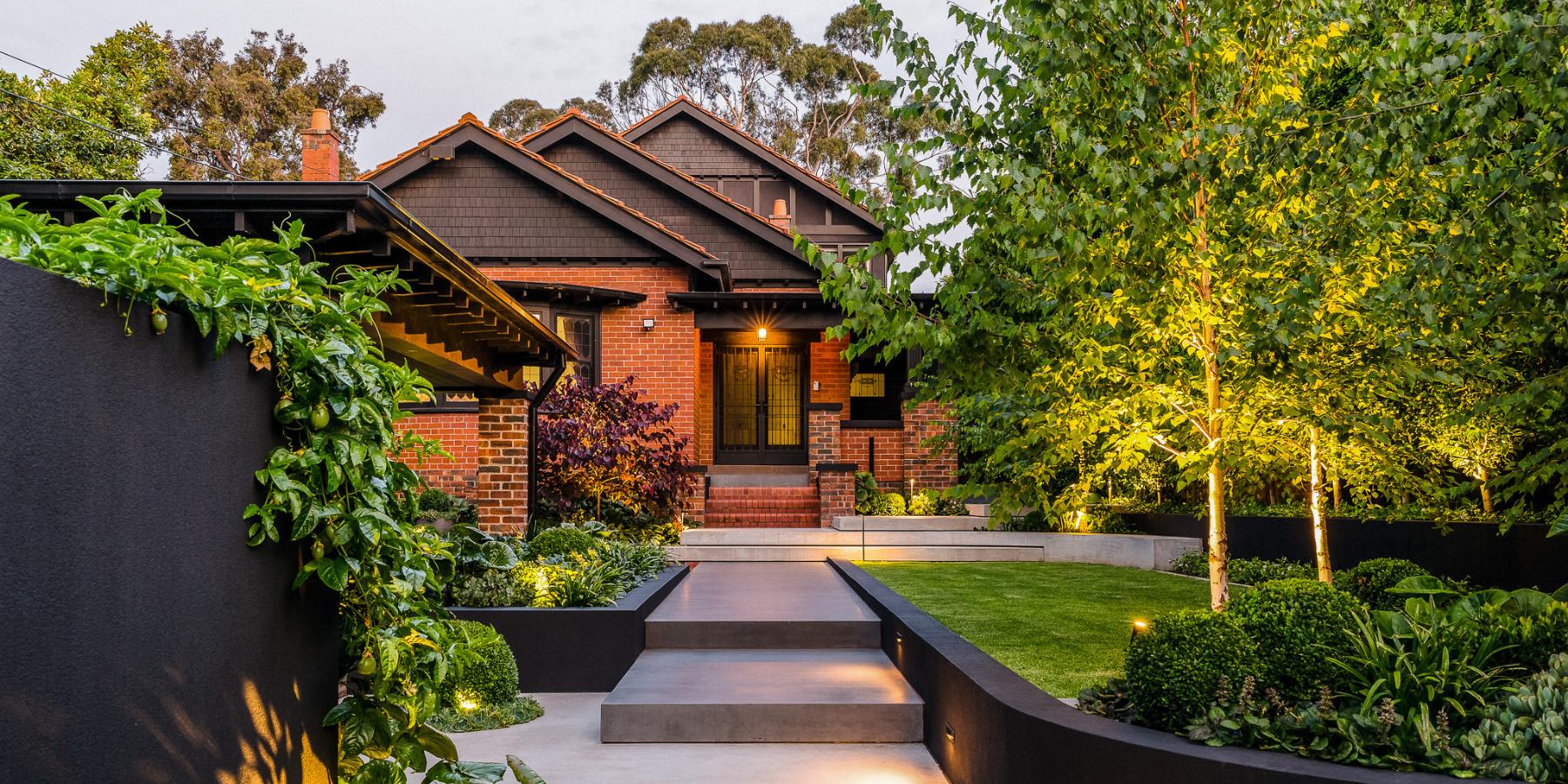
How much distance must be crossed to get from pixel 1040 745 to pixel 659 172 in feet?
54.0

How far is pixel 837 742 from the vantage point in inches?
221

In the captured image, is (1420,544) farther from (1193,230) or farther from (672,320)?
(672,320)

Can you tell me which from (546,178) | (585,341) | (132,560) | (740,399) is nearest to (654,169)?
(546,178)

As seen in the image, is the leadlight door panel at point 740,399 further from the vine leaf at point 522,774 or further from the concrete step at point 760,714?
the vine leaf at point 522,774

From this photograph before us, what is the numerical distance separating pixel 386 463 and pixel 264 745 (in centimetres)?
73

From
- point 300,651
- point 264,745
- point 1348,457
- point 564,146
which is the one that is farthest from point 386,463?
A: point 564,146

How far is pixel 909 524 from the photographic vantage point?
14.4m

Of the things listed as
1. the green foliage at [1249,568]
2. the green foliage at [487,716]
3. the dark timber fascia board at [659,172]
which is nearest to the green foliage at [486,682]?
the green foliage at [487,716]

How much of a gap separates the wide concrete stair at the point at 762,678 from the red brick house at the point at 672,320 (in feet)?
21.3

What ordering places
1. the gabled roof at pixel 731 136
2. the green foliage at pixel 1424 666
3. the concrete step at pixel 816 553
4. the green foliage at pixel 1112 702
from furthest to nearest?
the gabled roof at pixel 731 136, the concrete step at pixel 816 553, the green foliage at pixel 1112 702, the green foliage at pixel 1424 666

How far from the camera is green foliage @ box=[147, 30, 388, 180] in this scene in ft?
101

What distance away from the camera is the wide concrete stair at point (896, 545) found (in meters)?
13.4

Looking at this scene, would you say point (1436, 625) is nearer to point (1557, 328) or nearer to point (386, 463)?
point (1557, 328)

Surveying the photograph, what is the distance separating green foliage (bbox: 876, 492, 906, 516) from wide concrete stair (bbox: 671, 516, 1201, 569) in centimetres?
74
